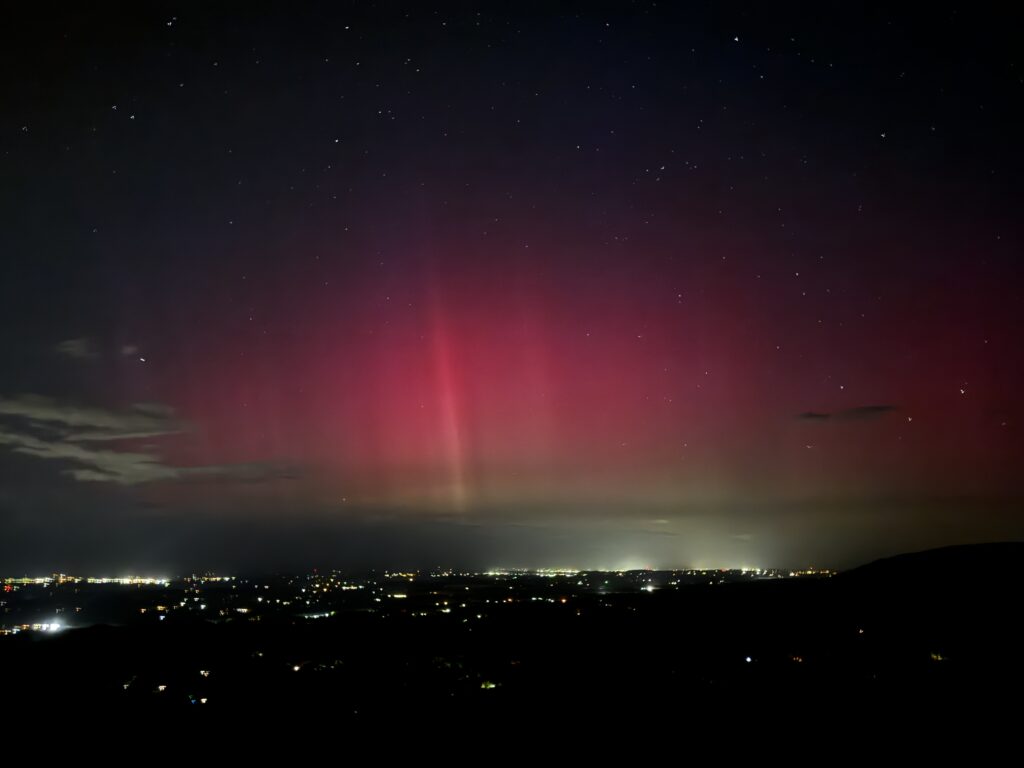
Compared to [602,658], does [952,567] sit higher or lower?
higher

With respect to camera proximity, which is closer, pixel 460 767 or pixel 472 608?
pixel 460 767

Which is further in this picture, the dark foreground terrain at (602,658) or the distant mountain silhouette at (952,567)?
the distant mountain silhouette at (952,567)

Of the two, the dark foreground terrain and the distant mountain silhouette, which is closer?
the dark foreground terrain

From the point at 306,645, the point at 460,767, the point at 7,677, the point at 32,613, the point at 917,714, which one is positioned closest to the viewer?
the point at 460,767

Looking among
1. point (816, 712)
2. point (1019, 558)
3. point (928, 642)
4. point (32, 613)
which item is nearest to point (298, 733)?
point (816, 712)

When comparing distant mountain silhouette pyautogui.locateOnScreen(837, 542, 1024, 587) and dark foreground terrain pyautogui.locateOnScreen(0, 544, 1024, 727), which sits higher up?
distant mountain silhouette pyautogui.locateOnScreen(837, 542, 1024, 587)

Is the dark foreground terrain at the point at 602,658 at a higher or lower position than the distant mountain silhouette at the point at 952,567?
lower

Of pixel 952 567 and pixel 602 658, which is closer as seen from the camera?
pixel 602 658

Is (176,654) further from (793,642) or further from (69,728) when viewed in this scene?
(793,642)
